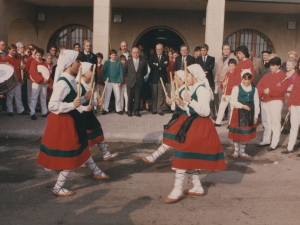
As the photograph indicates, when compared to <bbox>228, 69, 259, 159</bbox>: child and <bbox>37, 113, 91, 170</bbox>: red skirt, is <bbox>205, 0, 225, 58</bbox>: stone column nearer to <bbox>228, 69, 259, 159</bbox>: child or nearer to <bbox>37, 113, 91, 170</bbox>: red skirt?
<bbox>228, 69, 259, 159</bbox>: child

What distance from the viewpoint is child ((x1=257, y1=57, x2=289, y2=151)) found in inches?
297

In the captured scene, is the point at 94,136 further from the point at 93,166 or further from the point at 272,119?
the point at 272,119

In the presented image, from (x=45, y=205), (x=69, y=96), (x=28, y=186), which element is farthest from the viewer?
(x=28, y=186)

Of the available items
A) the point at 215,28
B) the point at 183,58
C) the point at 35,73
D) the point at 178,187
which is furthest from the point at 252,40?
the point at 178,187

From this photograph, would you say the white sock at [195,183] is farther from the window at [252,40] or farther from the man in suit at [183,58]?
the window at [252,40]

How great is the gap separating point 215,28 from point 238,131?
465cm

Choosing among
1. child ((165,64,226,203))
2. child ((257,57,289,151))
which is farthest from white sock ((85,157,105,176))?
child ((257,57,289,151))

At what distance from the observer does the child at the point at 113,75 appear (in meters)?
10.5

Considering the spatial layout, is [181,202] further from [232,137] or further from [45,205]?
[232,137]

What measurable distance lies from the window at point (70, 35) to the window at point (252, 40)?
539 centimetres

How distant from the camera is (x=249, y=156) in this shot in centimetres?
708

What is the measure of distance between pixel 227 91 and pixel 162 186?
4603 millimetres

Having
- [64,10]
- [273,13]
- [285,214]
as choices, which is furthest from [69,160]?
[273,13]

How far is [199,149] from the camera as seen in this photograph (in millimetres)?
4746
